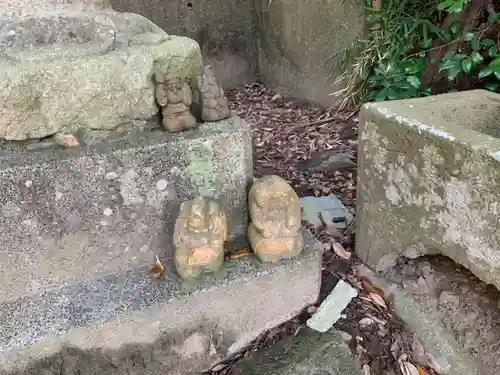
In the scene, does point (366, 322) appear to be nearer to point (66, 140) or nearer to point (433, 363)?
point (433, 363)

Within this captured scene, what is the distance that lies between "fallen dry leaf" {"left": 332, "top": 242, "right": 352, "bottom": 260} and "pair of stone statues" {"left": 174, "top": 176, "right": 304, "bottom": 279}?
338mm

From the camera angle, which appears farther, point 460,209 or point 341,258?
point 341,258

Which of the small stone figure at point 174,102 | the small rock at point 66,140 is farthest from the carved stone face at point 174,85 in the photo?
the small rock at point 66,140

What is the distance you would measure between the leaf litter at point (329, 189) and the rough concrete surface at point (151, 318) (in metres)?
0.09

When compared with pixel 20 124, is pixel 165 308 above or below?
below

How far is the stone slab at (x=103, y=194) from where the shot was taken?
63.3 inches

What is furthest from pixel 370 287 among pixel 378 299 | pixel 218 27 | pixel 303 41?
pixel 218 27

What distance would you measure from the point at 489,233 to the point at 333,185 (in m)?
1.33

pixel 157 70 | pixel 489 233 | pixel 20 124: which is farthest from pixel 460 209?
pixel 20 124

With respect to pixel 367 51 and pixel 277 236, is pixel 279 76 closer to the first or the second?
pixel 367 51

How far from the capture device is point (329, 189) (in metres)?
2.71

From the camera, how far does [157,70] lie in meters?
1.76

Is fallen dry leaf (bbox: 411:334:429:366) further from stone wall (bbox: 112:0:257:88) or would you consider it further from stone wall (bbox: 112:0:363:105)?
stone wall (bbox: 112:0:257:88)

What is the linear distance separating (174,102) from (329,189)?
1214mm
